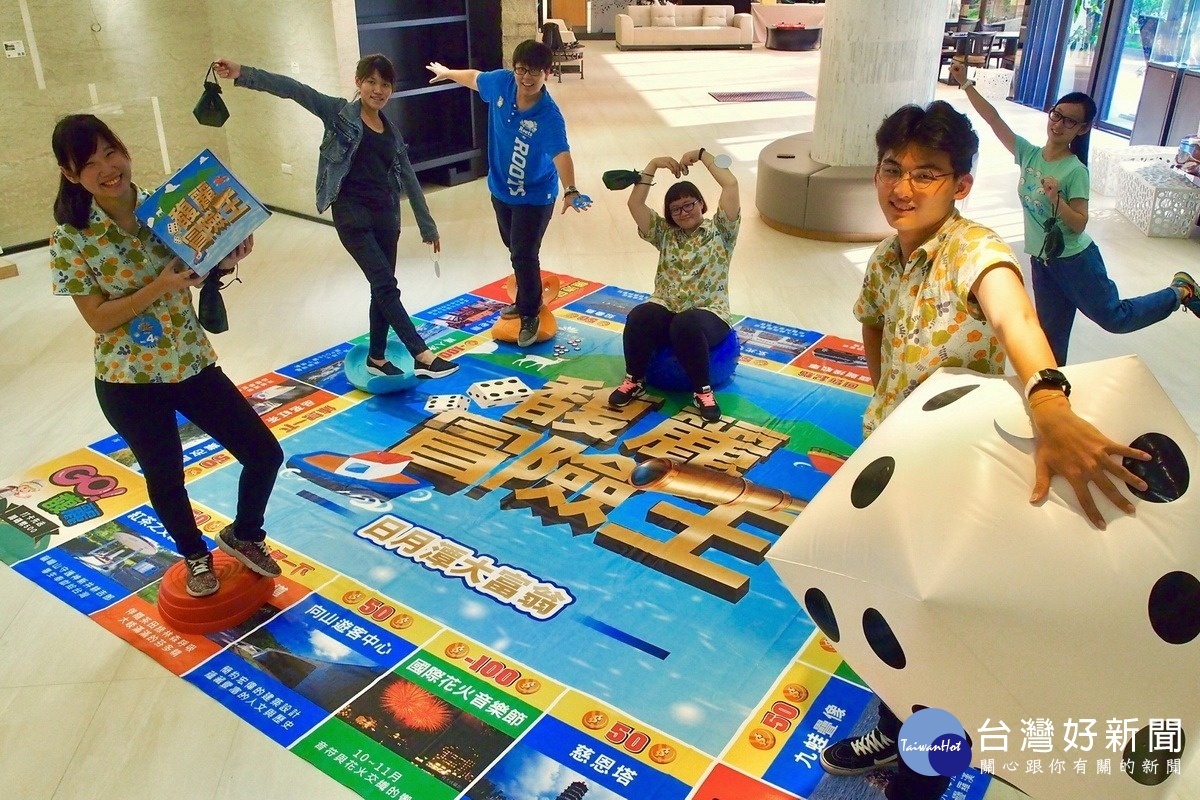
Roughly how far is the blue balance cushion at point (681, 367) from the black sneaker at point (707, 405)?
0.11 metres

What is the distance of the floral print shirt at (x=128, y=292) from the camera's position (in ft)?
7.55

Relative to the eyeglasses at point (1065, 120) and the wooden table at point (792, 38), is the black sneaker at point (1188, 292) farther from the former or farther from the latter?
the wooden table at point (792, 38)

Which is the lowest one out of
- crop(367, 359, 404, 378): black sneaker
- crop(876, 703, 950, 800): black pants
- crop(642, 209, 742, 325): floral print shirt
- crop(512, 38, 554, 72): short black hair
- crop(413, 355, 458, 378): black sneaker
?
crop(413, 355, 458, 378): black sneaker

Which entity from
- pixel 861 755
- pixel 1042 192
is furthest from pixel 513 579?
pixel 1042 192

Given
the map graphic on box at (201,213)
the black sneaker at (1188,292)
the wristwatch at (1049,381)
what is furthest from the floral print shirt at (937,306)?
the black sneaker at (1188,292)

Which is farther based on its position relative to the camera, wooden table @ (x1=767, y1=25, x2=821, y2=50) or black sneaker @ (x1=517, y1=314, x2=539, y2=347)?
wooden table @ (x1=767, y1=25, x2=821, y2=50)

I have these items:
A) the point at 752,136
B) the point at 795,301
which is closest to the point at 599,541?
the point at 795,301

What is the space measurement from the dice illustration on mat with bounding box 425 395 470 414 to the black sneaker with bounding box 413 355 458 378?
0.17 metres

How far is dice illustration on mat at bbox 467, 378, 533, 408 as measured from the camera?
4.12 metres

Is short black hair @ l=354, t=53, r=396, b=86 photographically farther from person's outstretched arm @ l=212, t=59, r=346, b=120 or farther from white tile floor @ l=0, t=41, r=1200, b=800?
white tile floor @ l=0, t=41, r=1200, b=800

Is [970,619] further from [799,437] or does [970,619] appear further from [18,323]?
[18,323]

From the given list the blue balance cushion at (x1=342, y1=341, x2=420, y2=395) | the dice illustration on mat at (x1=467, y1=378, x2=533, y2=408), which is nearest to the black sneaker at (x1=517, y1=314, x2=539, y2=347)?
the dice illustration on mat at (x1=467, y1=378, x2=533, y2=408)

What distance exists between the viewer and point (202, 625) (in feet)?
8.95

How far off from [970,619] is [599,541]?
5.93 feet
